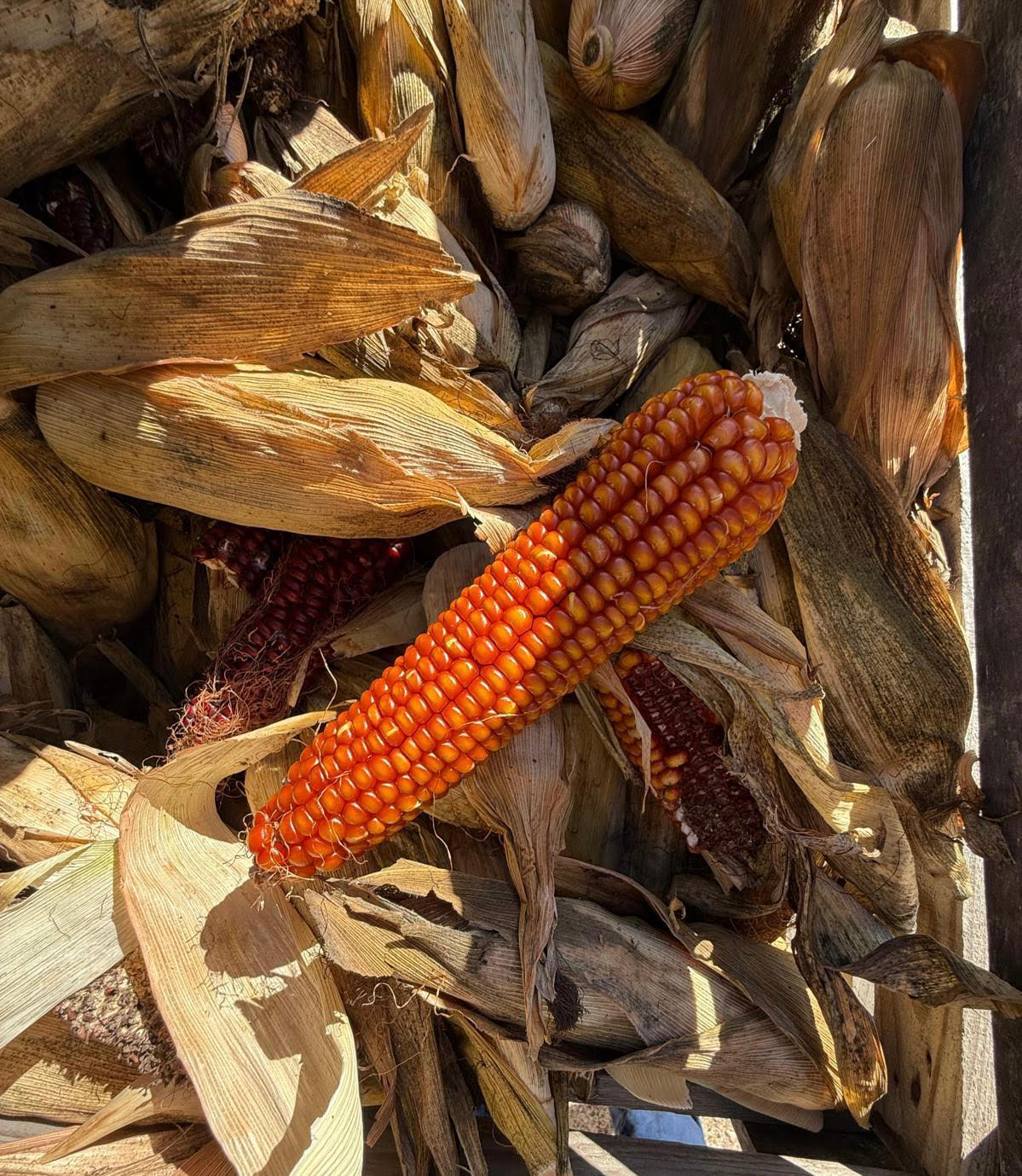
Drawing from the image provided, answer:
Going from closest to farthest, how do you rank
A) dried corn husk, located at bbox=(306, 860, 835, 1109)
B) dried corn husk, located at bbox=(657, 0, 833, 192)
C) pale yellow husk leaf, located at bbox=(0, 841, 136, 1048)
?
pale yellow husk leaf, located at bbox=(0, 841, 136, 1048) < dried corn husk, located at bbox=(306, 860, 835, 1109) < dried corn husk, located at bbox=(657, 0, 833, 192)

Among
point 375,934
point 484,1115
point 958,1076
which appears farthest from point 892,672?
point 484,1115

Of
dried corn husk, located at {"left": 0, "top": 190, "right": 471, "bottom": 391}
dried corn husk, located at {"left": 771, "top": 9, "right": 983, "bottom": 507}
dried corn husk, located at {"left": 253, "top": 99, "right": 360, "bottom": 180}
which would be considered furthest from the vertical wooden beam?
dried corn husk, located at {"left": 253, "top": 99, "right": 360, "bottom": 180}

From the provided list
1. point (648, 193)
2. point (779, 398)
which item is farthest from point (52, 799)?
point (648, 193)

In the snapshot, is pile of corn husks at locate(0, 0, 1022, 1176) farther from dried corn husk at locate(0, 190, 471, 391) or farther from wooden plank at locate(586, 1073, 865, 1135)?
wooden plank at locate(586, 1073, 865, 1135)

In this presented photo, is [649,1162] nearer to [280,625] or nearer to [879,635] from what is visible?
[879,635]

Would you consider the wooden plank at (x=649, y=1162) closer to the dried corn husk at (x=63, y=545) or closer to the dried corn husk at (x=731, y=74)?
the dried corn husk at (x=63, y=545)

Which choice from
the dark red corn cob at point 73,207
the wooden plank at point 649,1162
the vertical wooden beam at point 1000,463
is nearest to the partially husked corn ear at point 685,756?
the vertical wooden beam at point 1000,463
